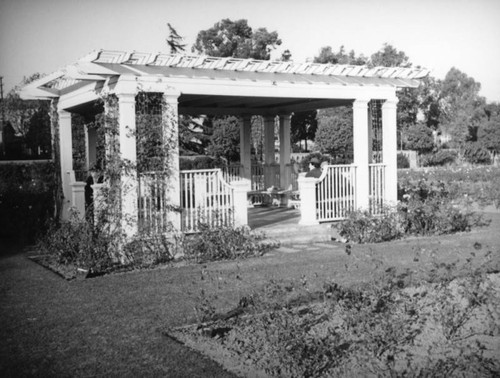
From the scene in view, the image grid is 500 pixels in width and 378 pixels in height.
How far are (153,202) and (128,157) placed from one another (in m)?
0.92

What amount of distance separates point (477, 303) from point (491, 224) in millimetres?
9273

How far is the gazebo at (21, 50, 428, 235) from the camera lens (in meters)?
11.0

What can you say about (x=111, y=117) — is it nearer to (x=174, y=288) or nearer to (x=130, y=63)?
(x=130, y=63)

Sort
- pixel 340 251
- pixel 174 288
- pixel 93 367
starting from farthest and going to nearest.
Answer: pixel 340 251 → pixel 174 288 → pixel 93 367

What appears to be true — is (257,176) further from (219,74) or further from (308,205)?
(219,74)

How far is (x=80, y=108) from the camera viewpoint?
14.4 meters

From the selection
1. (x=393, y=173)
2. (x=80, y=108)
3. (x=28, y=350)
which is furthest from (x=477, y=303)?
(x=80, y=108)

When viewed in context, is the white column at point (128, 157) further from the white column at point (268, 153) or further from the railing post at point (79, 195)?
the white column at point (268, 153)

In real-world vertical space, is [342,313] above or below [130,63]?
below

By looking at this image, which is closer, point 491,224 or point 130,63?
point 130,63

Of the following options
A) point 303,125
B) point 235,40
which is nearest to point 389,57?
point 303,125

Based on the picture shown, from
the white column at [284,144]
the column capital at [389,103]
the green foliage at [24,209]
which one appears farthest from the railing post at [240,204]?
the white column at [284,144]

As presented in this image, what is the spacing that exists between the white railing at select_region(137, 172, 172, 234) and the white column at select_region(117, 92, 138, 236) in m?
0.15

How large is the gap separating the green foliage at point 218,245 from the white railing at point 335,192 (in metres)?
2.63
